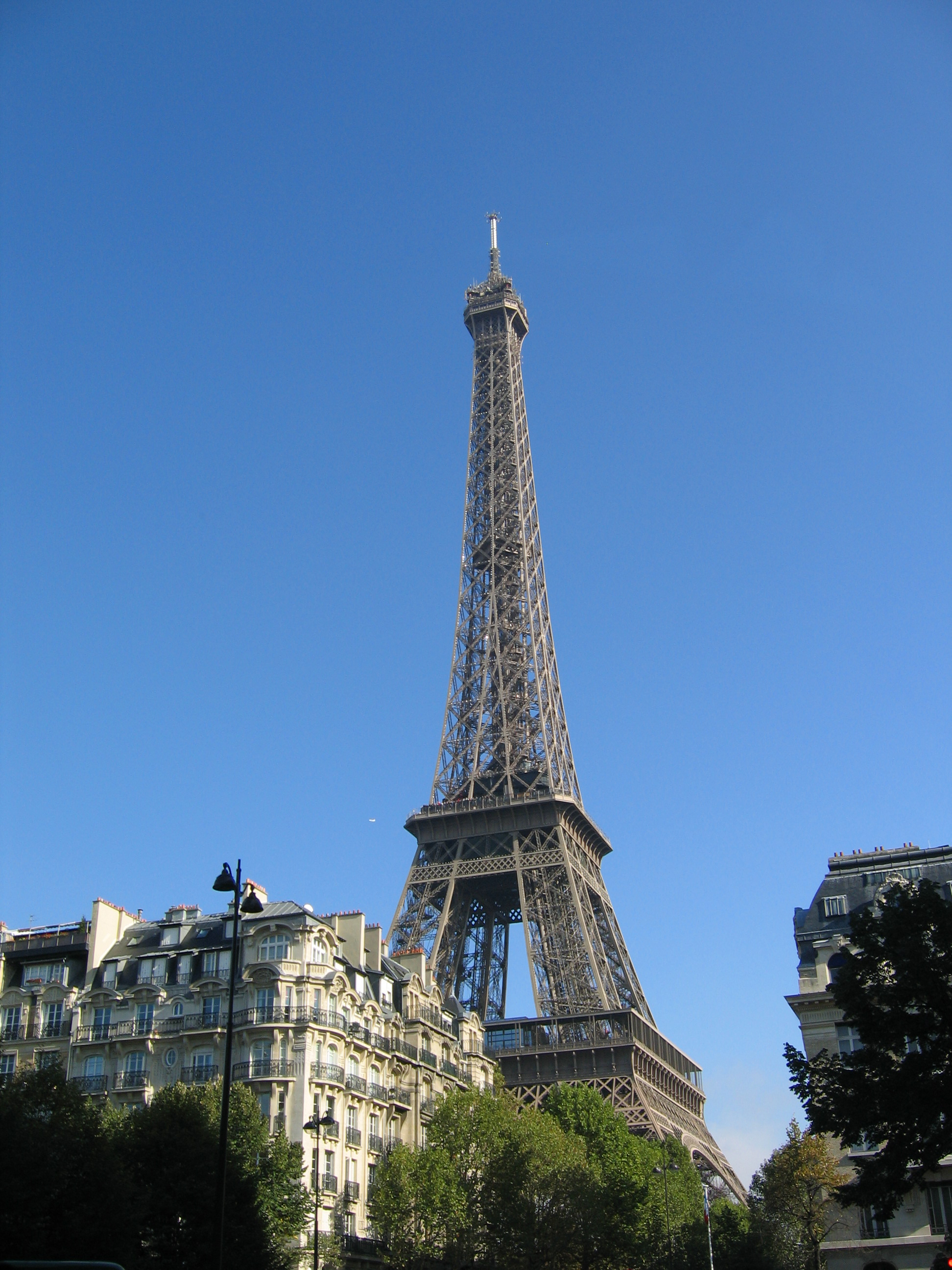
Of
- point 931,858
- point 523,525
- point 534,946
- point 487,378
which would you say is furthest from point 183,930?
point 487,378

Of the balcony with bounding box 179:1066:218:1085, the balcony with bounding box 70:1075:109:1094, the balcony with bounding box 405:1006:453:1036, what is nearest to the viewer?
the balcony with bounding box 179:1066:218:1085

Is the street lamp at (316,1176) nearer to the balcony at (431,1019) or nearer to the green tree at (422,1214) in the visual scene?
the green tree at (422,1214)

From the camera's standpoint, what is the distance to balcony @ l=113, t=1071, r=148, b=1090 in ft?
179

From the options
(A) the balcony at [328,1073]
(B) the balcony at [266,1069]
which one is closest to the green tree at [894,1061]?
(A) the balcony at [328,1073]

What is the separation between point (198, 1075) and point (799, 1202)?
81.8ft

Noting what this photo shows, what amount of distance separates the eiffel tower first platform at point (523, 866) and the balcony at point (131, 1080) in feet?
118

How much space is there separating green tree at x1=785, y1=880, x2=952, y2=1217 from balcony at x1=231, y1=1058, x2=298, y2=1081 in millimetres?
22421

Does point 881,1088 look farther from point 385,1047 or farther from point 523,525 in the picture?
point 523,525

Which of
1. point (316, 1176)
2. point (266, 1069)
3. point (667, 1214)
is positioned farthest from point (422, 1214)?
point (667, 1214)

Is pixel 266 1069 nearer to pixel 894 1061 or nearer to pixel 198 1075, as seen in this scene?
pixel 198 1075

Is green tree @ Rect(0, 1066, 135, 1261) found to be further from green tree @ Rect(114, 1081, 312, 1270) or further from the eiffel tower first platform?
the eiffel tower first platform

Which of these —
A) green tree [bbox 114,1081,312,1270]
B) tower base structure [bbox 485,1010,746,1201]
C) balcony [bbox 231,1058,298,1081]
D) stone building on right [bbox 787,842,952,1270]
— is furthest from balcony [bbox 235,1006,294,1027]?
tower base structure [bbox 485,1010,746,1201]

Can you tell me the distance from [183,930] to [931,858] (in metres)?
33.3

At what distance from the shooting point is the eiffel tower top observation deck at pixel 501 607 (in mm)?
106688
